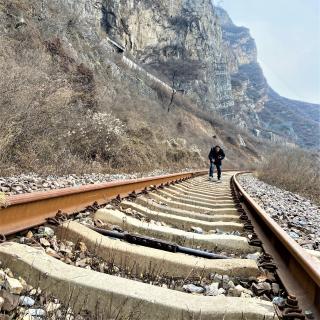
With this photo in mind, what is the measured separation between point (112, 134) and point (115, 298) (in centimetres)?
1248

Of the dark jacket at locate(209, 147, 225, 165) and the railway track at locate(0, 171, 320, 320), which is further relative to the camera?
the dark jacket at locate(209, 147, 225, 165)

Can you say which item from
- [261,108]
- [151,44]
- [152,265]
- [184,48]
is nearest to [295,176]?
[152,265]

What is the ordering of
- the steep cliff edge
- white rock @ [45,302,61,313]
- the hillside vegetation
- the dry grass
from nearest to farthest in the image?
white rock @ [45,302,61,313]
the hillside vegetation
the dry grass
the steep cliff edge

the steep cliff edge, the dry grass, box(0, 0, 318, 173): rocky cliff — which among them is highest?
the steep cliff edge

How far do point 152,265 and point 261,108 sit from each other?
15753 centimetres

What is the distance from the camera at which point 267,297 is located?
8.39ft

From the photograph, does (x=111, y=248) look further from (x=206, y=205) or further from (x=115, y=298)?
(x=206, y=205)

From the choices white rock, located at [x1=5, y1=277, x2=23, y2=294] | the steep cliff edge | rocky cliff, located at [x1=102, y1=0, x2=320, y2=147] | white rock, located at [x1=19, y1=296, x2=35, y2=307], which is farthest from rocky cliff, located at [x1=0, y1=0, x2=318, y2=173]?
the steep cliff edge

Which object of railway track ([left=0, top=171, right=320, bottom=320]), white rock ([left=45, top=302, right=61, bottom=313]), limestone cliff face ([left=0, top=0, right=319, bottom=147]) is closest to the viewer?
white rock ([left=45, top=302, right=61, bottom=313])

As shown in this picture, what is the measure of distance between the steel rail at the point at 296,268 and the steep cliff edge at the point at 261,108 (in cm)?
10974

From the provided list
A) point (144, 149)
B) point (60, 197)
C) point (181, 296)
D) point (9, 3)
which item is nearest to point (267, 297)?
point (181, 296)

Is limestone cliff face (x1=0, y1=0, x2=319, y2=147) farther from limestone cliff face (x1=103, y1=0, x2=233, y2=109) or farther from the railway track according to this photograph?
the railway track

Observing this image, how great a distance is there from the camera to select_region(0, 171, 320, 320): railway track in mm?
2057

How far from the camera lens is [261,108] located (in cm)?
15525
